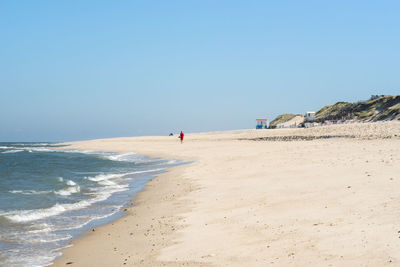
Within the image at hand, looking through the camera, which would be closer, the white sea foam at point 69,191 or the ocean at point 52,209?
the ocean at point 52,209

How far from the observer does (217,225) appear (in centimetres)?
1010

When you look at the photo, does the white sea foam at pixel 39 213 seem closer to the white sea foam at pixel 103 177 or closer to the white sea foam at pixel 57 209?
the white sea foam at pixel 57 209

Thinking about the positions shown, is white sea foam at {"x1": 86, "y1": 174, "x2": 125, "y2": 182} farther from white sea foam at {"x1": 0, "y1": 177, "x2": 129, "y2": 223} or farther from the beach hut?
the beach hut

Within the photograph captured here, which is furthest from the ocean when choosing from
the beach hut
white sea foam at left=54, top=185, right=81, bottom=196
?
the beach hut

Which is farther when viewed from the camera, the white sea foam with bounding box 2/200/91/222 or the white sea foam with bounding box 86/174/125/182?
the white sea foam with bounding box 86/174/125/182

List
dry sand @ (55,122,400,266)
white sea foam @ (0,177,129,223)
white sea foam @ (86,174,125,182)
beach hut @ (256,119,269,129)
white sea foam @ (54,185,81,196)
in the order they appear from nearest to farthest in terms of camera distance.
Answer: dry sand @ (55,122,400,266), white sea foam @ (0,177,129,223), white sea foam @ (54,185,81,196), white sea foam @ (86,174,125,182), beach hut @ (256,119,269,129)

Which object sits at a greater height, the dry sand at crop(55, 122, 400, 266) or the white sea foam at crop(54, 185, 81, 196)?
the dry sand at crop(55, 122, 400, 266)

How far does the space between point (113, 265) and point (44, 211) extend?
7.71 metres

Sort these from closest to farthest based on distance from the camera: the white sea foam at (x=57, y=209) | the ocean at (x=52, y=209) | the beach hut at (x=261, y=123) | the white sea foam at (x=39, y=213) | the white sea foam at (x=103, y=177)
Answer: the ocean at (x=52, y=209) → the white sea foam at (x=39, y=213) → the white sea foam at (x=57, y=209) → the white sea foam at (x=103, y=177) → the beach hut at (x=261, y=123)

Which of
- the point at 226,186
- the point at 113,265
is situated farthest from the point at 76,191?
the point at 113,265

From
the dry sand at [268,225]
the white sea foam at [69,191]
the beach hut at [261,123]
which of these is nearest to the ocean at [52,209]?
the white sea foam at [69,191]

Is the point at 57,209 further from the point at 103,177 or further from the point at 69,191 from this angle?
the point at 103,177

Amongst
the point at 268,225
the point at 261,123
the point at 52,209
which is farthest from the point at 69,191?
the point at 261,123

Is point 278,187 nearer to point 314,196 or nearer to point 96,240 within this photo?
point 314,196
